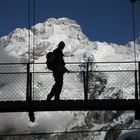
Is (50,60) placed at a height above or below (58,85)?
above

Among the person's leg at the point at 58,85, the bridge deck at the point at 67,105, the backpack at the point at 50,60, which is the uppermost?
the backpack at the point at 50,60

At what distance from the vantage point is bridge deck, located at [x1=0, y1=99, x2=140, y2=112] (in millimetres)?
17094

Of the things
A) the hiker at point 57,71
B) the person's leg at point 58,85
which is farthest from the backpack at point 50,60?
the person's leg at point 58,85

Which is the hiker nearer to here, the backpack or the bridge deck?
the backpack

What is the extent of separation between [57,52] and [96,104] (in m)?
1.99

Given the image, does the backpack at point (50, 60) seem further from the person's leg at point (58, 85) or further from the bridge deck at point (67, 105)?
the bridge deck at point (67, 105)

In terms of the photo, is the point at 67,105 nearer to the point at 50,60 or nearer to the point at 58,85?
the point at 58,85

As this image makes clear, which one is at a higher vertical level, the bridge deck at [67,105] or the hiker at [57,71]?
the hiker at [57,71]

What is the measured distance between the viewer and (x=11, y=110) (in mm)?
17250

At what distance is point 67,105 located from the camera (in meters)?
17.2

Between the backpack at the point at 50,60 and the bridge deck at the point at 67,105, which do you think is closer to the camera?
the bridge deck at the point at 67,105

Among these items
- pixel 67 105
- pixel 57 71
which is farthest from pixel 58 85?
pixel 67 105

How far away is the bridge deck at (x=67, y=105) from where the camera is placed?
56.1 ft

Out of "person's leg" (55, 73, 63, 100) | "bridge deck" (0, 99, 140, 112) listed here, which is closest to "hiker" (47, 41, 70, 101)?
"person's leg" (55, 73, 63, 100)
